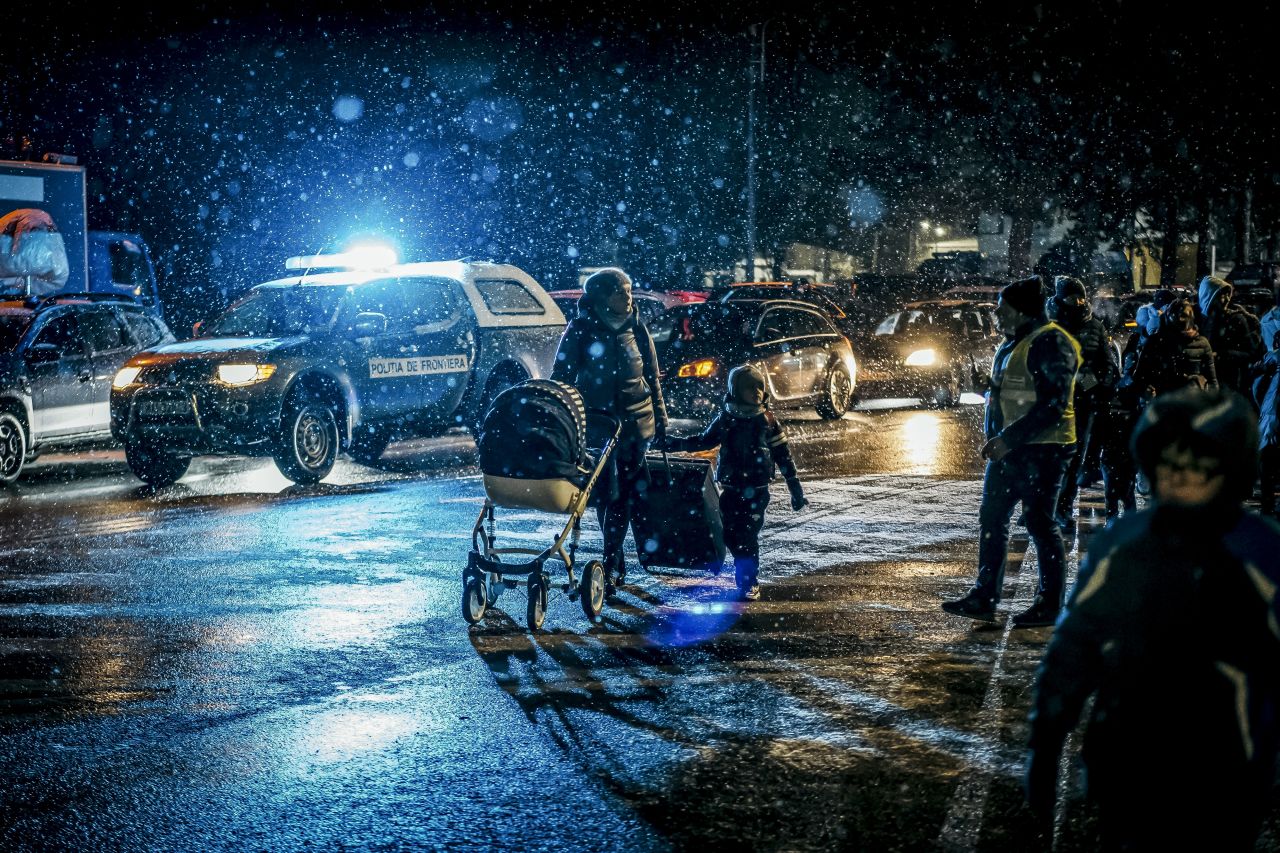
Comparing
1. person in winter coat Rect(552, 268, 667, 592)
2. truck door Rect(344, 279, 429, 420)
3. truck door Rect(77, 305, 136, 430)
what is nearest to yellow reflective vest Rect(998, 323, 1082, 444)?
person in winter coat Rect(552, 268, 667, 592)

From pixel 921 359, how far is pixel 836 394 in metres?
2.18

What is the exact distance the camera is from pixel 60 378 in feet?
48.2

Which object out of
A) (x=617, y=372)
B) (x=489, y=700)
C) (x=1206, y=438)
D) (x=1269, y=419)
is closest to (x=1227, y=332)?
(x=1269, y=419)

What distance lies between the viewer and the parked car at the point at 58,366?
14.0 metres

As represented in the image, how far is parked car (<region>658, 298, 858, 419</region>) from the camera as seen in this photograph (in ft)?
54.6

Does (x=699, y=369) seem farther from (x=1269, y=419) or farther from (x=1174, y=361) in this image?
(x=1269, y=419)

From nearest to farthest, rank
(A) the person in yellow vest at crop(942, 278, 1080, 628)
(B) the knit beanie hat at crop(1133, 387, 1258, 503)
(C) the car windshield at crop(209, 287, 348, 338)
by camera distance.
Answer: (B) the knit beanie hat at crop(1133, 387, 1258, 503) < (A) the person in yellow vest at crop(942, 278, 1080, 628) < (C) the car windshield at crop(209, 287, 348, 338)

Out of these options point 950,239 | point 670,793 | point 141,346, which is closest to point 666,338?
point 141,346

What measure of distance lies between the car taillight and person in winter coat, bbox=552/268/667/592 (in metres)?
8.59

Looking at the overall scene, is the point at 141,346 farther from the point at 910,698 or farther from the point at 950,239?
the point at 950,239

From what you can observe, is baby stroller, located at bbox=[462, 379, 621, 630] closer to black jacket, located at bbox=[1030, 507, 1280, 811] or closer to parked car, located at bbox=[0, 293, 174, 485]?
black jacket, located at bbox=[1030, 507, 1280, 811]

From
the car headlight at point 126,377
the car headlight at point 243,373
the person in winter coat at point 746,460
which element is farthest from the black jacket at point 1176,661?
the car headlight at point 126,377

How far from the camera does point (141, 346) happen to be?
52.4ft

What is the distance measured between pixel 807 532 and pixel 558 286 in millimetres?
25089
